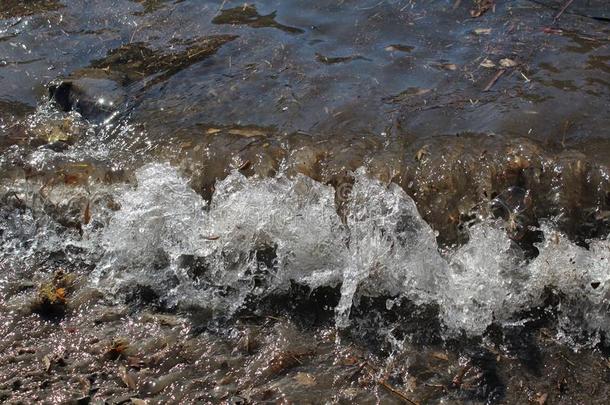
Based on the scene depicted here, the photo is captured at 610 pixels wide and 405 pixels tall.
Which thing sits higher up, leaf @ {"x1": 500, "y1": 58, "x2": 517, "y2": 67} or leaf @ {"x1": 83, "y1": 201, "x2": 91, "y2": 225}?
leaf @ {"x1": 500, "y1": 58, "x2": 517, "y2": 67}

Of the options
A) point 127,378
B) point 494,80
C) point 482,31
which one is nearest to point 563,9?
point 482,31

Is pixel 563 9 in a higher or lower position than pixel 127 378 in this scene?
higher

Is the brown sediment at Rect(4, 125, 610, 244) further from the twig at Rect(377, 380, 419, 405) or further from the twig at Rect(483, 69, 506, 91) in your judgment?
the twig at Rect(377, 380, 419, 405)

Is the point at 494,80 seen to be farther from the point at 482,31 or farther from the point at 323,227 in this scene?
the point at 323,227

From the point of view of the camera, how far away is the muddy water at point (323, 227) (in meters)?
3.83

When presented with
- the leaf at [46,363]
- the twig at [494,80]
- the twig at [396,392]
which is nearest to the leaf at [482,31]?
the twig at [494,80]

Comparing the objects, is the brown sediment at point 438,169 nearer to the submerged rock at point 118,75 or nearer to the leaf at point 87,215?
the leaf at point 87,215

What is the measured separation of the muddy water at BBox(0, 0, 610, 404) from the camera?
151 inches

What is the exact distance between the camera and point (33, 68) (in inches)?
263

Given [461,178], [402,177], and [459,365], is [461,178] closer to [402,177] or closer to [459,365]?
[402,177]

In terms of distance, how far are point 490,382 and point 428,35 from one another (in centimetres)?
372

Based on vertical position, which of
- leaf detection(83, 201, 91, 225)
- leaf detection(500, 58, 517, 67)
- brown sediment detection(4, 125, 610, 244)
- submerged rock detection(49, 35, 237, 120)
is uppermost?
submerged rock detection(49, 35, 237, 120)

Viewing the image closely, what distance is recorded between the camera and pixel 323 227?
4.45 m

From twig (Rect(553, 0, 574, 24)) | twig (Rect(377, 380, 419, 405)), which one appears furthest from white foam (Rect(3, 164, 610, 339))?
twig (Rect(553, 0, 574, 24))
